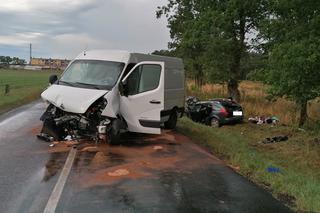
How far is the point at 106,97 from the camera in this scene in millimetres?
11008

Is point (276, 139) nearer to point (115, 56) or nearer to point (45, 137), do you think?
point (115, 56)

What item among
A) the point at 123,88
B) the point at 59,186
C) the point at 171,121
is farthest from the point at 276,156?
the point at 59,186

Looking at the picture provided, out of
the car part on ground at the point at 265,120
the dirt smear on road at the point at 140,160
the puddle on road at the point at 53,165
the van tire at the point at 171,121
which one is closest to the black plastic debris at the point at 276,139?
the car part on ground at the point at 265,120

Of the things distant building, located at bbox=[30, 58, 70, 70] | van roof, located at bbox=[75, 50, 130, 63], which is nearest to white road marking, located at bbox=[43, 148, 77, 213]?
van roof, located at bbox=[75, 50, 130, 63]

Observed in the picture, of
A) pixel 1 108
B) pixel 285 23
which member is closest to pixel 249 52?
pixel 285 23

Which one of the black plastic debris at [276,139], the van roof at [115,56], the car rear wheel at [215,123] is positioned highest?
the van roof at [115,56]

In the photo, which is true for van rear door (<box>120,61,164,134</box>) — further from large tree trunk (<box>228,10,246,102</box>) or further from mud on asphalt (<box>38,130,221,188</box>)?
large tree trunk (<box>228,10,246,102</box>)

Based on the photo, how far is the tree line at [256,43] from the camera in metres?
18.4

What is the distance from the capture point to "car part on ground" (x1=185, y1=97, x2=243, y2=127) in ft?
81.2

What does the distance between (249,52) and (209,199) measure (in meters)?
27.8

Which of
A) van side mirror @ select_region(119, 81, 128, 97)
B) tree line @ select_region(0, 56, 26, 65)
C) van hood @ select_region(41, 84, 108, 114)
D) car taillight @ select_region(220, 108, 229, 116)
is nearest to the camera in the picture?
van hood @ select_region(41, 84, 108, 114)

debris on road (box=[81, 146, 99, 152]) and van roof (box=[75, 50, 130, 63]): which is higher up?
van roof (box=[75, 50, 130, 63])

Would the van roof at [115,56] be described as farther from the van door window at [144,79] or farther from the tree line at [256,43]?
the tree line at [256,43]

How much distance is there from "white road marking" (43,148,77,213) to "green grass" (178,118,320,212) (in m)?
3.38
